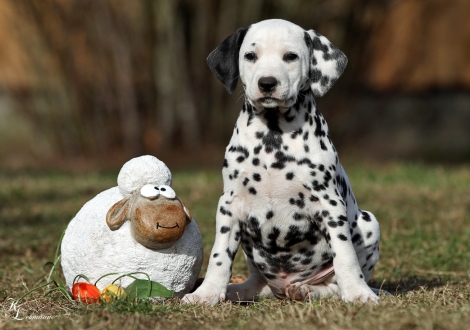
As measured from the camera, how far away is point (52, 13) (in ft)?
42.2

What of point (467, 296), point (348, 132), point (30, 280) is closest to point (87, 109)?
point (348, 132)

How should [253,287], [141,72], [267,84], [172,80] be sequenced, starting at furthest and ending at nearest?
[141,72]
[172,80]
[253,287]
[267,84]

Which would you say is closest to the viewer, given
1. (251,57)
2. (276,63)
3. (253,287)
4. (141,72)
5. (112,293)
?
(112,293)

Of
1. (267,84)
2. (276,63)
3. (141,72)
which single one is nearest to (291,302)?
(267,84)

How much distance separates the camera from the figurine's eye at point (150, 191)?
4.43m

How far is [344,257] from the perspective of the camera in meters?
4.41

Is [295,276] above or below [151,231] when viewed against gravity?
below

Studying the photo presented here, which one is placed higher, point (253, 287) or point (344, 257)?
point (344, 257)

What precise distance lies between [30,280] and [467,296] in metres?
3.11

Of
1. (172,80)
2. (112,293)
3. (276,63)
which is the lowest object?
(172,80)

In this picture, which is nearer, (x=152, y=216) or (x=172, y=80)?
(x=152, y=216)

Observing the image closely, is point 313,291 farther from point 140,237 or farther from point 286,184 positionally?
point 140,237

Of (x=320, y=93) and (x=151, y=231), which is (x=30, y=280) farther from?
(x=320, y=93)

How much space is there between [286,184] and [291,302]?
2.49 feet
